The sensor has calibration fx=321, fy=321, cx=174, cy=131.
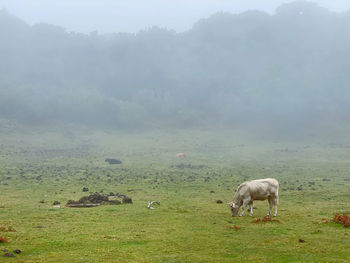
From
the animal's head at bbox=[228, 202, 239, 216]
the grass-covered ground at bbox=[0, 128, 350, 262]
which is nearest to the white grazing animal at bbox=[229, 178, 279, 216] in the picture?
the animal's head at bbox=[228, 202, 239, 216]

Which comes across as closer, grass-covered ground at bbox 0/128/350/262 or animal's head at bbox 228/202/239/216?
grass-covered ground at bbox 0/128/350/262

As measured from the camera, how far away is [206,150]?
12912cm

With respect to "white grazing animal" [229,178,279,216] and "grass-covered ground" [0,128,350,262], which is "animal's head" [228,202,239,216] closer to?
"white grazing animal" [229,178,279,216]

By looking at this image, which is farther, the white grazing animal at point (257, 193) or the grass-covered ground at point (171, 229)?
the white grazing animal at point (257, 193)

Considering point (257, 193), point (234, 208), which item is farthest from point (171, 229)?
point (257, 193)

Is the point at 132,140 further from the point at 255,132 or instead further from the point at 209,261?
the point at 209,261

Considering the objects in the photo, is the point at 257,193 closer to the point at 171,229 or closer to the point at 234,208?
the point at 234,208

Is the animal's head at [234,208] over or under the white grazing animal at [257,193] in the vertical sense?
under

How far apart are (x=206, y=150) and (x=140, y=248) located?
11393cm

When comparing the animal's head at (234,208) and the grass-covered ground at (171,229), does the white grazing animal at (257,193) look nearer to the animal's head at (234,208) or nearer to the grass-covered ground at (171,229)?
the animal's head at (234,208)

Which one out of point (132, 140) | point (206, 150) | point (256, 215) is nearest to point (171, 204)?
→ point (256, 215)

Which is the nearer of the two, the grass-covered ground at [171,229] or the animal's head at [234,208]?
the grass-covered ground at [171,229]

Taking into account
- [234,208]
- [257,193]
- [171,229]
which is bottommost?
[171,229]

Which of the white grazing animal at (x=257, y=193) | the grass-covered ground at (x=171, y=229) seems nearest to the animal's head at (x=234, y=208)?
the white grazing animal at (x=257, y=193)
